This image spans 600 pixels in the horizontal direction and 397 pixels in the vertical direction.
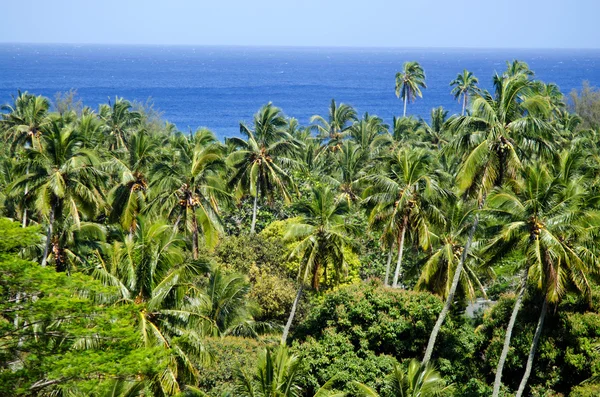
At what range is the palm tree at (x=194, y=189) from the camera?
30.5 metres

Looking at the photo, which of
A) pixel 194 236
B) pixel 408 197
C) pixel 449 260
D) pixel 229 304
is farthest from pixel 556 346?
pixel 194 236

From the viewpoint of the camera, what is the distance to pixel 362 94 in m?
191

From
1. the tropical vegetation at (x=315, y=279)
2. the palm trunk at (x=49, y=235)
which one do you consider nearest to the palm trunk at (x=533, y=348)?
the tropical vegetation at (x=315, y=279)

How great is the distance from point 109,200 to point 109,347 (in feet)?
58.3

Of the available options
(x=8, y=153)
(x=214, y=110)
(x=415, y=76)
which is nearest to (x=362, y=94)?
(x=214, y=110)

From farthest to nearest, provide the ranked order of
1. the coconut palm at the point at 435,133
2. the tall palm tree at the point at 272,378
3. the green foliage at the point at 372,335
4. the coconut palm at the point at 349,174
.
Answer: the coconut palm at the point at 435,133 → the coconut palm at the point at 349,174 → the green foliage at the point at 372,335 → the tall palm tree at the point at 272,378

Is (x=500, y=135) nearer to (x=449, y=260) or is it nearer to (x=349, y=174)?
(x=449, y=260)

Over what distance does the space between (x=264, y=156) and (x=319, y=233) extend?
476 inches

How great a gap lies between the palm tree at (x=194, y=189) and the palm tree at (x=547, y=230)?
43.8ft

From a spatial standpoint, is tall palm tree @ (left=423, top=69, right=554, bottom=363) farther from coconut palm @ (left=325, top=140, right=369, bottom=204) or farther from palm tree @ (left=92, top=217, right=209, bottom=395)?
coconut palm @ (left=325, top=140, right=369, bottom=204)

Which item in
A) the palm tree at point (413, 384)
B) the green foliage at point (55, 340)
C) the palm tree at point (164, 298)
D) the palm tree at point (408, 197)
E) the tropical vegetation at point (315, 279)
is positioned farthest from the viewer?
the palm tree at point (408, 197)

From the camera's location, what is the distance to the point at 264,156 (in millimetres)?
38219

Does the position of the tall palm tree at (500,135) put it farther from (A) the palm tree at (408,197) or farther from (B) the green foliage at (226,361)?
(B) the green foliage at (226,361)

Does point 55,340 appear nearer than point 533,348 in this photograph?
Yes
